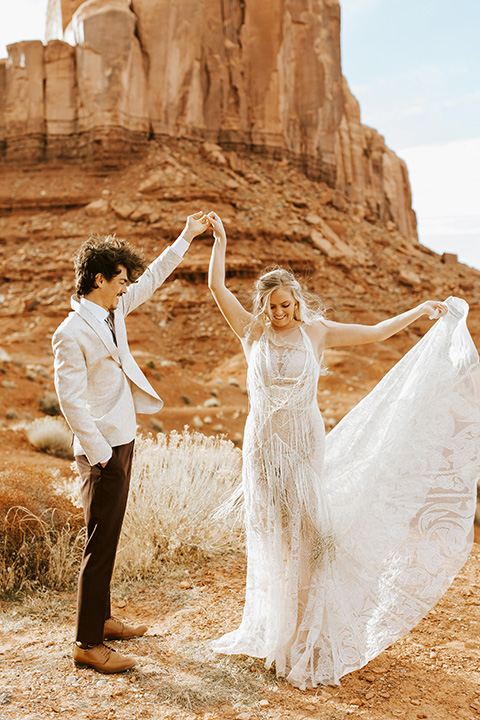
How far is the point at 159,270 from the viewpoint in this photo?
4.08 meters

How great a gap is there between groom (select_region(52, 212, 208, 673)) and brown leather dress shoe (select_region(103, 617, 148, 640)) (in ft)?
1.17

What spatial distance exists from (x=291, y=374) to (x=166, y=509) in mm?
2358

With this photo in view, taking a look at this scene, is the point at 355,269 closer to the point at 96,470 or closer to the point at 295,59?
the point at 295,59

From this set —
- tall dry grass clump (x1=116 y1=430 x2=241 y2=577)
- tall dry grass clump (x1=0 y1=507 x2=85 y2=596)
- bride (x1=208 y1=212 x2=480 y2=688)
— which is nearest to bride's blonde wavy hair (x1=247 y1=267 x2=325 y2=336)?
bride (x1=208 y1=212 x2=480 y2=688)

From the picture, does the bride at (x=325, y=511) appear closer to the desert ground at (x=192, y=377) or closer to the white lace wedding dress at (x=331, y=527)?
the white lace wedding dress at (x=331, y=527)

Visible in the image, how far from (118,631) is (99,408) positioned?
146 cm

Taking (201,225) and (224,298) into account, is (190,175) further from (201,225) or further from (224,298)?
(224,298)

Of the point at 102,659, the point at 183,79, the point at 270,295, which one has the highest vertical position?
the point at 183,79

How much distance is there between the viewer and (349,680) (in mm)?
3521

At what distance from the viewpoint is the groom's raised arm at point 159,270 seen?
395cm

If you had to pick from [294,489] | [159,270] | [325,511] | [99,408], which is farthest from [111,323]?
[325,511]

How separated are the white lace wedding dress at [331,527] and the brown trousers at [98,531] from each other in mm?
713

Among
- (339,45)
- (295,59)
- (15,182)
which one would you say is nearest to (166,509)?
(15,182)

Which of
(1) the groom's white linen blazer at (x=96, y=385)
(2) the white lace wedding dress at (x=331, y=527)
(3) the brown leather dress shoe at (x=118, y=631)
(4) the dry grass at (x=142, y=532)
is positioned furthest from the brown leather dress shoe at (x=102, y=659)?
(4) the dry grass at (x=142, y=532)
